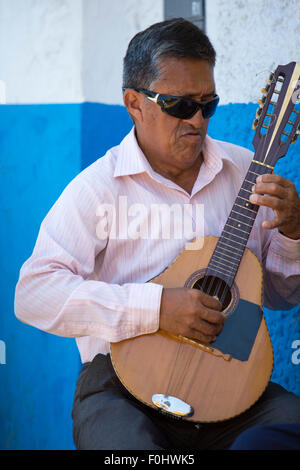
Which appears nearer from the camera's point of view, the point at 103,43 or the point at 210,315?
the point at 210,315

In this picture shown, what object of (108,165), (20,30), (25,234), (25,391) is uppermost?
(20,30)

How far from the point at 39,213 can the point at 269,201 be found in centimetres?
167

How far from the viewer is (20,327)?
3.51m

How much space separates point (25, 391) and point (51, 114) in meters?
1.55

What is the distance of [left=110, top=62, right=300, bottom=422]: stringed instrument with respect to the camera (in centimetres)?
202

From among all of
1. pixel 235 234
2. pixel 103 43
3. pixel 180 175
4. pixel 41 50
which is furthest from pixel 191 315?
pixel 41 50

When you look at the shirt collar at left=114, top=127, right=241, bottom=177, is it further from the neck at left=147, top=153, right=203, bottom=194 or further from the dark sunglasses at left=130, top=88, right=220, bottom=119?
the dark sunglasses at left=130, top=88, right=220, bottom=119

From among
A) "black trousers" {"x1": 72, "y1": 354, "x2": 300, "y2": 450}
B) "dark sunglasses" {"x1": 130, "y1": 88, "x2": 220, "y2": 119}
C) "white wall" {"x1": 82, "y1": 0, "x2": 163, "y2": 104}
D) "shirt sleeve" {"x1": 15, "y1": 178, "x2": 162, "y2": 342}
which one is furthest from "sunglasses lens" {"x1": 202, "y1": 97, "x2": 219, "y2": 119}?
"white wall" {"x1": 82, "y1": 0, "x2": 163, "y2": 104}

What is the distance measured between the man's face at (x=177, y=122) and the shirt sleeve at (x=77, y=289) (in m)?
0.28

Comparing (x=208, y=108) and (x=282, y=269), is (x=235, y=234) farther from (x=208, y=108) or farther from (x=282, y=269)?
(x=208, y=108)

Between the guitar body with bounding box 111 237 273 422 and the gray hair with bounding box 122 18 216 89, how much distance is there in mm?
800

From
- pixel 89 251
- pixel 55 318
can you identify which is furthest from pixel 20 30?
pixel 55 318

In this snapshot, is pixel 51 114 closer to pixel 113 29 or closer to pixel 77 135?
pixel 77 135

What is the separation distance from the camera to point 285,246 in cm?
229
